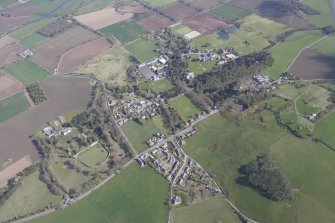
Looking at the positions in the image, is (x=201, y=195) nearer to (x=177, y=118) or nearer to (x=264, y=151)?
(x=264, y=151)

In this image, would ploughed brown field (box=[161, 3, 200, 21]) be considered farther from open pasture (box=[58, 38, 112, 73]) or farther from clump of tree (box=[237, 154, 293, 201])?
clump of tree (box=[237, 154, 293, 201])

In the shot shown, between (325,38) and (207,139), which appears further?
(325,38)

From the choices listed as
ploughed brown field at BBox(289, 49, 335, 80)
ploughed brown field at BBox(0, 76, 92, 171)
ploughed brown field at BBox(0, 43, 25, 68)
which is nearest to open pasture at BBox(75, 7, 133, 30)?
ploughed brown field at BBox(0, 43, 25, 68)

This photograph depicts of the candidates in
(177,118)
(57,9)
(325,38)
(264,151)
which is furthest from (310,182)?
(57,9)

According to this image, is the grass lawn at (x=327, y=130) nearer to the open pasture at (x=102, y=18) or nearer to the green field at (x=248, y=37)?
the green field at (x=248, y=37)

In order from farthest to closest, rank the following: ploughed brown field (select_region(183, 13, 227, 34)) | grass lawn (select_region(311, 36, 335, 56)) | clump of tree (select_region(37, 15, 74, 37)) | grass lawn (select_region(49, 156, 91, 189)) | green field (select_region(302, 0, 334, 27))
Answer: clump of tree (select_region(37, 15, 74, 37)), ploughed brown field (select_region(183, 13, 227, 34)), green field (select_region(302, 0, 334, 27)), grass lawn (select_region(311, 36, 335, 56)), grass lawn (select_region(49, 156, 91, 189))

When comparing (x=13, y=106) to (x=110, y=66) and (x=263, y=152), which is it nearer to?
(x=110, y=66)
